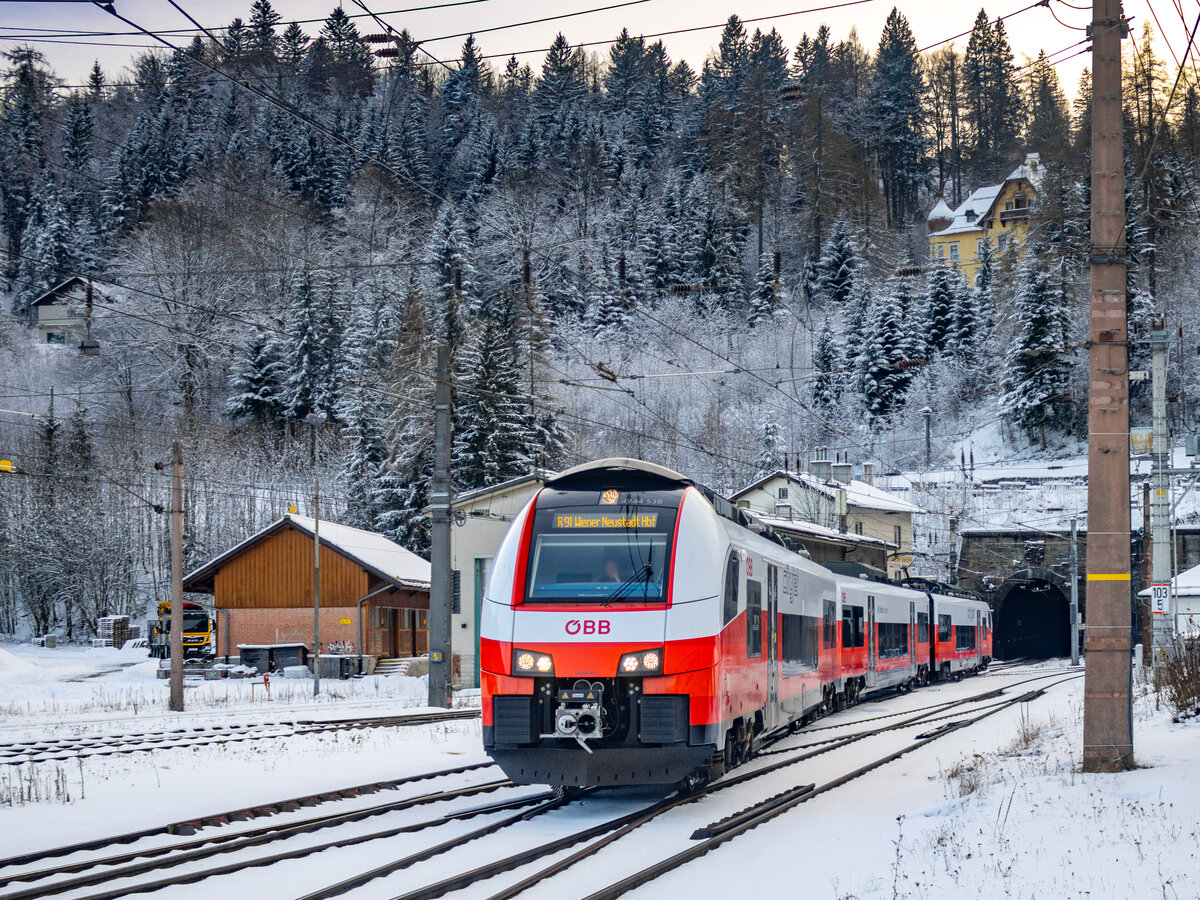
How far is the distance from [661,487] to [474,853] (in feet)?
15.2

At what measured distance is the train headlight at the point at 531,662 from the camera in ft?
40.4

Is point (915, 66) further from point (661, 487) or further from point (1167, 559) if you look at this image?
point (661, 487)

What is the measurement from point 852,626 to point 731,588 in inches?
510

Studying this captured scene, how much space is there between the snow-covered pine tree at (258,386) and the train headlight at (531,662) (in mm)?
75092

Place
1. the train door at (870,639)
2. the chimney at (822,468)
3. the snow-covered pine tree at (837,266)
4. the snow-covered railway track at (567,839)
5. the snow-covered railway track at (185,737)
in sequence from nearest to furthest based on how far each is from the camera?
the snow-covered railway track at (567,839), the snow-covered railway track at (185,737), the train door at (870,639), the chimney at (822,468), the snow-covered pine tree at (837,266)

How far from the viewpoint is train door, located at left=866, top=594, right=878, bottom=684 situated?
27.5 metres

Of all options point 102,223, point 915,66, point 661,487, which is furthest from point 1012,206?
point 661,487

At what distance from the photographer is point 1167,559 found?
27.9 meters

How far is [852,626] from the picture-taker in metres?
25.4

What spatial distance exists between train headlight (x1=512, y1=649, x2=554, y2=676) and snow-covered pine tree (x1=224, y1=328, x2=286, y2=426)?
7509 centimetres

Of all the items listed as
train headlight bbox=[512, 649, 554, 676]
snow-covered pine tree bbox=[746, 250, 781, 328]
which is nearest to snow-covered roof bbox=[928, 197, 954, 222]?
snow-covered pine tree bbox=[746, 250, 781, 328]

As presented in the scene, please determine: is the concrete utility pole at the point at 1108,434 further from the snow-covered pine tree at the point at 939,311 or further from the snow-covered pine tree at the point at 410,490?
the snow-covered pine tree at the point at 939,311

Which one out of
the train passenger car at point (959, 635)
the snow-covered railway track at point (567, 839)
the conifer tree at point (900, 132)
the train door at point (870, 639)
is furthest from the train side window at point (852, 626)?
the conifer tree at point (900, 132)

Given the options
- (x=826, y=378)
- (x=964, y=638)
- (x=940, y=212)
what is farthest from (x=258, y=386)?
(x=940, y=212)
